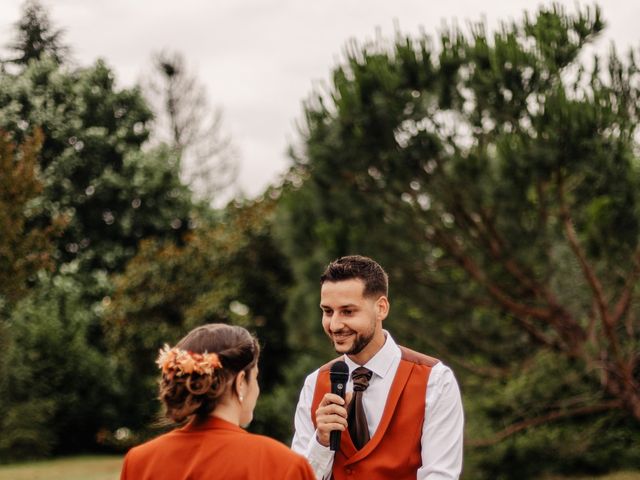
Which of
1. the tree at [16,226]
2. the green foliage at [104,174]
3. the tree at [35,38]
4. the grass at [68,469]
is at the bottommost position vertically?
the grass at [68,469]

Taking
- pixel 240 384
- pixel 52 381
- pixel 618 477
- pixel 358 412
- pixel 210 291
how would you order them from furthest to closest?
pixel 52 381, pixel 210 291, pixel 618 477, pixel 358 412, pixel 240 384

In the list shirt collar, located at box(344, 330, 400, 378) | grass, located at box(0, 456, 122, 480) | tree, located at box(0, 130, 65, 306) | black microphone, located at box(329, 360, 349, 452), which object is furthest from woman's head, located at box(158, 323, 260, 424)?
grass, located at box(0, 456, 122, 480)

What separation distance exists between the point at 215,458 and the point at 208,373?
224 mm

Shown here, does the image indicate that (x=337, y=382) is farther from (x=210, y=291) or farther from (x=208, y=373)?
(x=210, y=291)

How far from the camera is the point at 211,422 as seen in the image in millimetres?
2459

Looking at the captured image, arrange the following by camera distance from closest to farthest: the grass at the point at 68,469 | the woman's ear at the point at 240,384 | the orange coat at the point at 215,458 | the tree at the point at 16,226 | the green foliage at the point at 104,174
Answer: the orange coat at the point at 215,458
the woman's ear at the point at 240,384
the tree at the point at 16,226
the grass at the point at 68,469
the green foliage at the point at 104,174

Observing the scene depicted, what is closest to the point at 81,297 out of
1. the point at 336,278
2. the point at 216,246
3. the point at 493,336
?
the point at 216,246

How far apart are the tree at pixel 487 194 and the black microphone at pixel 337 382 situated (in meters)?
5.84

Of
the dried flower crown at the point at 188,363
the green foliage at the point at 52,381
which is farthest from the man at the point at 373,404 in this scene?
the green foliage at the point at 52,381

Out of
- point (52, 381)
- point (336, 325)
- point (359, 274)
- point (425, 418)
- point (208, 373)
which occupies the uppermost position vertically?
point (359, 274)

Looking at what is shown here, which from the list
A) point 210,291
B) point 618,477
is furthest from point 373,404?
point 210,291

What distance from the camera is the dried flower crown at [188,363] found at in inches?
96.0

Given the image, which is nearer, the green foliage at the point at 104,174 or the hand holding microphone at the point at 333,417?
the hand holding microphone at the point at 333,417

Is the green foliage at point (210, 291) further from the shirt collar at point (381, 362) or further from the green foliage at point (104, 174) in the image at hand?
the shirt collar at point (381, 362)
